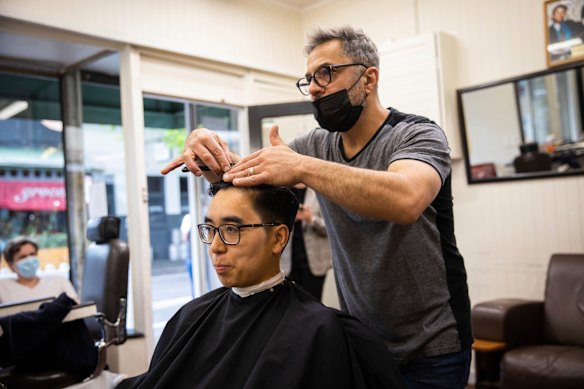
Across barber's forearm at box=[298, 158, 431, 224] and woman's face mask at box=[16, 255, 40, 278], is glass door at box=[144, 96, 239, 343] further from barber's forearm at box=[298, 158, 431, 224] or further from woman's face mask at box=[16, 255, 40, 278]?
barber's forearm at box=[298, 158, 431, 224]

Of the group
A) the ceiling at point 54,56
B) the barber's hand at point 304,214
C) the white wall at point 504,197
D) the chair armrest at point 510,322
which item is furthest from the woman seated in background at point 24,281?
the white wall at point 504,197

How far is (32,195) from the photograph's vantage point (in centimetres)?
432

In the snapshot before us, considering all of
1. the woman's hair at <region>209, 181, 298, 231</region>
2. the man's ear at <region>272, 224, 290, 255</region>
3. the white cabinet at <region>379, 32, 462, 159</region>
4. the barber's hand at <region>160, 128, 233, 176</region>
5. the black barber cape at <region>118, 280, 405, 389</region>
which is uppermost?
the white cabinet at <region>379, 32, 462, 159</region>

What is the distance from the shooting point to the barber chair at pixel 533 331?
2.74 metres

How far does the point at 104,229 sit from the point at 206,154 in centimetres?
185

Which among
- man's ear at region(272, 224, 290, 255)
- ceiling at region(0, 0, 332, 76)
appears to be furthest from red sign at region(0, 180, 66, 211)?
man's ear at region(272, 224, 290, 255)

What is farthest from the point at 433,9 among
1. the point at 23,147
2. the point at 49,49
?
the point at 23,147

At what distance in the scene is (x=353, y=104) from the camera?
1.45 m

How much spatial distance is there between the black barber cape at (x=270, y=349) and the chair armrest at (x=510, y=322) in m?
1.95

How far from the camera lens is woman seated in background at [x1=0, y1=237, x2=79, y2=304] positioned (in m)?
3.26

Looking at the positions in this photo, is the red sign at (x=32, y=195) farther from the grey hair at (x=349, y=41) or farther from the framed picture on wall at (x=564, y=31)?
the framed picture on wall at (x=564, y=31)

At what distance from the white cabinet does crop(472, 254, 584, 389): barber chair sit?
3.53 feet

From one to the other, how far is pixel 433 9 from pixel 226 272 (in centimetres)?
321

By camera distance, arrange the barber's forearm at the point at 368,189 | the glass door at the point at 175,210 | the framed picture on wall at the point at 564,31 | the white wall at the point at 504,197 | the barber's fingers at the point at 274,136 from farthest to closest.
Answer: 1. the glass door at the point at 175,210
2. the white wall at the point at 504,197
3. the framed picture on wall at the point at 564,31
4. the barber's fingers at the point at 274,136
5. the barber's forearm at the point at 368,189
